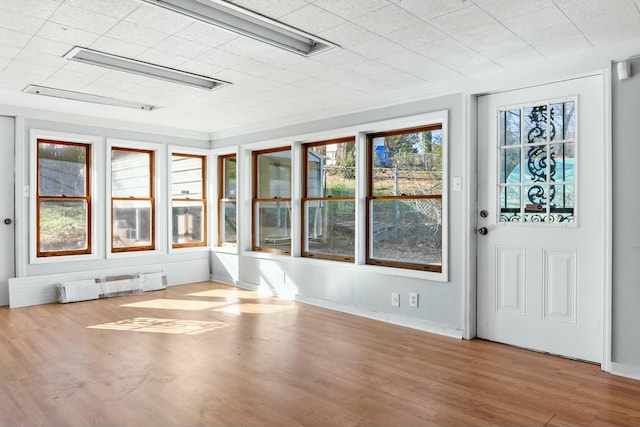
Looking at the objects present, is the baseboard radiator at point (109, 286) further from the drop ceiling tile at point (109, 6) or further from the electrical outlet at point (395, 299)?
the drop ceiling tile at point (109, 6)

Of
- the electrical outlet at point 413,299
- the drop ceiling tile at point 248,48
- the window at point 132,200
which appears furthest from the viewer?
the window at point 132,200

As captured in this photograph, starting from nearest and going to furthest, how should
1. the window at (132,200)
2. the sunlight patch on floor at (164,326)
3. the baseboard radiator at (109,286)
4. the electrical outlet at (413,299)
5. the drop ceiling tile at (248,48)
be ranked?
the drop ceiling tile at (248,48), the sunlight patch on floor at (164,326), the electrical outlet at (413,299), the baseboard radiator at (109,286), the window at (132,200)

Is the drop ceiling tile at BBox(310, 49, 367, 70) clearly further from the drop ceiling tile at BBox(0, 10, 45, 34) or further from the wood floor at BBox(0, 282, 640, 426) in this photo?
the wood floor at BBox(0, 282, 640, 426)

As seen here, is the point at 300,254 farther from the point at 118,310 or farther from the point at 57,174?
the point at 57,174

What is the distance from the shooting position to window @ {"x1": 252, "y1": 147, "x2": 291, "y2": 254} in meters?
6.16

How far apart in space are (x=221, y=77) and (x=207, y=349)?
8.06 feet

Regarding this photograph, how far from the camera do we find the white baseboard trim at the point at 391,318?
14.0 ft

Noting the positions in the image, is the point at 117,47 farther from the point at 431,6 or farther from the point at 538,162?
the point at 538,162

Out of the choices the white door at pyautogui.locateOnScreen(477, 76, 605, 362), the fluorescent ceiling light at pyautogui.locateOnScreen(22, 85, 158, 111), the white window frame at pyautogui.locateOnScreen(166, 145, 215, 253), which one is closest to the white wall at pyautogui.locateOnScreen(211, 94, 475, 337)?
the white door at pyautogui.locateOnScreen(477, 76, 605, 362)

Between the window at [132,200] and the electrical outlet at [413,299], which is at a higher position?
the window at [132,200]

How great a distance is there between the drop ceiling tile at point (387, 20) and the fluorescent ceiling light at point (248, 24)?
15.7 inches

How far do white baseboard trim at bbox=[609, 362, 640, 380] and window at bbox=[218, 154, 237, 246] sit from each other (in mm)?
5156

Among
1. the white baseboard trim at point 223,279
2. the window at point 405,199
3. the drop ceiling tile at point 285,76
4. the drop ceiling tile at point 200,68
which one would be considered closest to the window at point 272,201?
the white baseboard trim at point 223,279

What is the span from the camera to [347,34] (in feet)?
9.89
